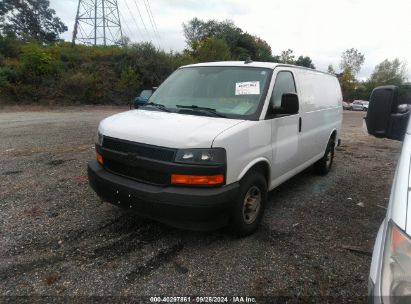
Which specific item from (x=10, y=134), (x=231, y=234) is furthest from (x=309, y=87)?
(x=10, y=134)

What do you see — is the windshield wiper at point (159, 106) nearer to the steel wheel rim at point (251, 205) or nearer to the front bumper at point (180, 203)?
the front bumper at point (180, 203)

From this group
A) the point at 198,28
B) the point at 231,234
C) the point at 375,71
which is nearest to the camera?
the point at 231,234

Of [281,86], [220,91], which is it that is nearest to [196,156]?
[220,91]

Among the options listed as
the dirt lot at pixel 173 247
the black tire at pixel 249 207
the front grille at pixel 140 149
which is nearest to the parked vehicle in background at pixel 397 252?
the dirt lot at pixel 173 247

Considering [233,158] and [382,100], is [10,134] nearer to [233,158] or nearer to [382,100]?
[233,158]

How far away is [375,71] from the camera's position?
69500 mm

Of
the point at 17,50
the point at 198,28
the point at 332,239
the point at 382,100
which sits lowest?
the point at 332,239

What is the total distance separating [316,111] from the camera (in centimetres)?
525

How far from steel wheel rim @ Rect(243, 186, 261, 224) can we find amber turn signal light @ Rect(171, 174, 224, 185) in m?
0.58

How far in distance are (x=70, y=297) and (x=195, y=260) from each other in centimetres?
115

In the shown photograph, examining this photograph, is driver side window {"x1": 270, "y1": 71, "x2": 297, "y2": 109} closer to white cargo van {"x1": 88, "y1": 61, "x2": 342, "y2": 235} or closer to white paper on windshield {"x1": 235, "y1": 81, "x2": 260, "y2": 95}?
white cargo van {"x1": 88, "y1": 61, "x2": 342, "y2": 235}

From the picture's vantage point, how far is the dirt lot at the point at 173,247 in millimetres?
2834

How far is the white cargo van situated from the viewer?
3.05m

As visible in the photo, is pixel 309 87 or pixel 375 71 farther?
pixel 375 71
